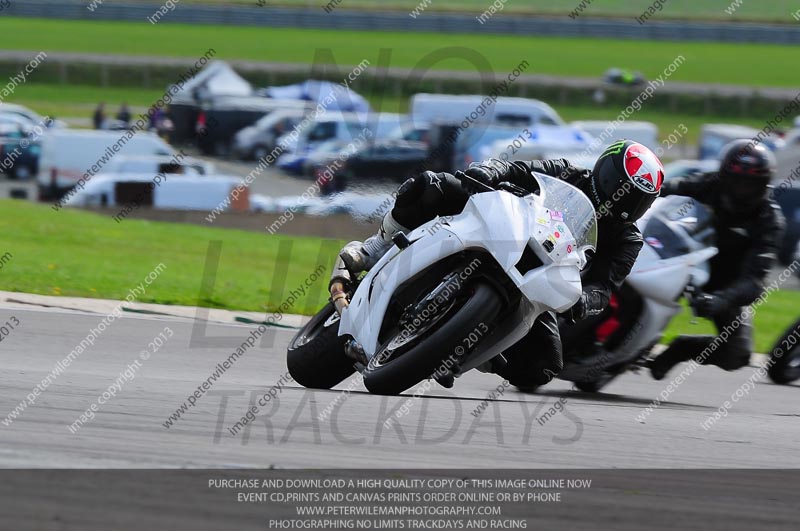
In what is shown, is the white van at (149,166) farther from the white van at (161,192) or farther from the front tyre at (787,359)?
the front tyre at (787,359)

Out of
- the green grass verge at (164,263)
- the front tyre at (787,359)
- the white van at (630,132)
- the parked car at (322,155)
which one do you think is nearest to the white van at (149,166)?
the parked car at (322,155)

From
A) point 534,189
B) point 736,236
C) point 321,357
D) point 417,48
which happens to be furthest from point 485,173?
point 417,48

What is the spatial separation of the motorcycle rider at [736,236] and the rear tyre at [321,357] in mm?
2556

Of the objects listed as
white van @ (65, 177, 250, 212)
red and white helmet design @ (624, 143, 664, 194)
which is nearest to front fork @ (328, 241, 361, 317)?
red and white helmet design @ (624, 143, 664, 194)

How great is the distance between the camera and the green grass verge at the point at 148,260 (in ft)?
34.9

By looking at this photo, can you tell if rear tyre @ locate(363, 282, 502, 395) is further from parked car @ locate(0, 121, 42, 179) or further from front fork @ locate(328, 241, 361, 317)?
parked car @ locate(0, 121, 42, 179)

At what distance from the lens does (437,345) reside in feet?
17.2

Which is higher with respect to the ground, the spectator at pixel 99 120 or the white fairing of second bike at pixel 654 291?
the white fairing of second bike at pixel 654 291

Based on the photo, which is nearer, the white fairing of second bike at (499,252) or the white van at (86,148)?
the white fairing of second bike at (499,252)

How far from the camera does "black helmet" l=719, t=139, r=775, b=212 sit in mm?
8102

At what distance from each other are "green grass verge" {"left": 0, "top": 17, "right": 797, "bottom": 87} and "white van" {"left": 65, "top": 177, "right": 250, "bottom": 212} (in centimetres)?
1839

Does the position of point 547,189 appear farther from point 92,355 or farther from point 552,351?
point 92,355
